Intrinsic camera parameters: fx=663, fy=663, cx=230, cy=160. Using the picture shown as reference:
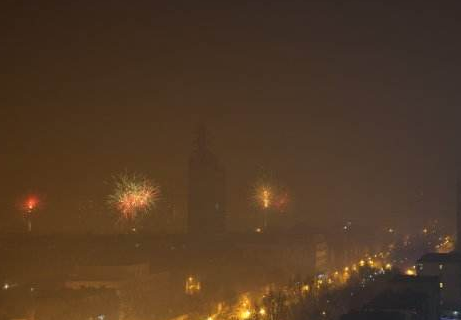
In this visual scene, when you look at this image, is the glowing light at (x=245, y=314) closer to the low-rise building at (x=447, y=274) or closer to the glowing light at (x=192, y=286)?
the glowing light at (x=192, y=286)

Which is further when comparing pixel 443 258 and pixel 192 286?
pixel 443 258

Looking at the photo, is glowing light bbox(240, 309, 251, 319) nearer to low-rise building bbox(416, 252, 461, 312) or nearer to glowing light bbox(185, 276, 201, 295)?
glowing light bbox(185, 276, 201, 295)

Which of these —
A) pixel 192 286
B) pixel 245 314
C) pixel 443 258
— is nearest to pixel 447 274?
pixel 443 258

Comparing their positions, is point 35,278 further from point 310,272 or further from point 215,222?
point 310,272

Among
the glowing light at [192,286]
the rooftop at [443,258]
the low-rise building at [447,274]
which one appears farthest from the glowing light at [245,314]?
the rooftop at [443,258]

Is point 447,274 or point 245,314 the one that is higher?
point 447,274

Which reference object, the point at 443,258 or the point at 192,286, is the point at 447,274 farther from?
the point at 192,286

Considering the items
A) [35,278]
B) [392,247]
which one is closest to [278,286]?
[35,278]

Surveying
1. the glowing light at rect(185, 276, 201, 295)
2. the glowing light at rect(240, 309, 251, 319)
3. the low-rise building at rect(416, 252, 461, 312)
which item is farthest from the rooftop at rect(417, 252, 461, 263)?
the glowing light at rect(240, 309, 251, 319)
